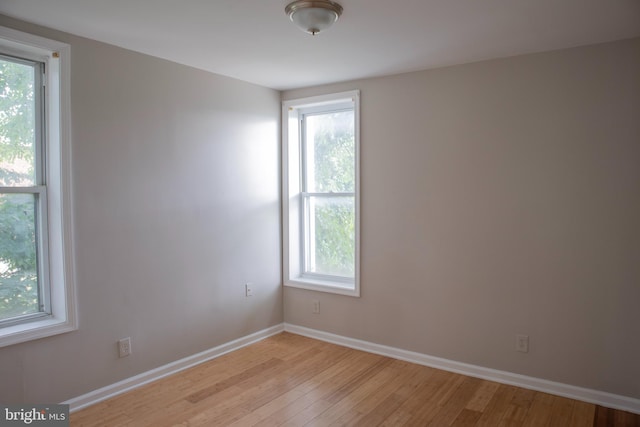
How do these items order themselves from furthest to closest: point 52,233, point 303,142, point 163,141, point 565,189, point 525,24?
point 303,142 → point 163,141 → point 565,189 → point 52,233 → point 525,24

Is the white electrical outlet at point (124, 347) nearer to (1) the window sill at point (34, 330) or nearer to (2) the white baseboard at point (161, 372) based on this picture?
(2) the white baseboard at point (161, 372)

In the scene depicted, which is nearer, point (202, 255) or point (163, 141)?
point (163, 141)

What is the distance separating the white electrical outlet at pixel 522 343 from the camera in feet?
10.4

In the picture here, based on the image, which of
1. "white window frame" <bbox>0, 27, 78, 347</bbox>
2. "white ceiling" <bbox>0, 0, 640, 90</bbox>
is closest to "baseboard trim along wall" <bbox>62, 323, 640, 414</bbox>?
"white window frame" <bbox>0, 27, 78, 347</bbox>

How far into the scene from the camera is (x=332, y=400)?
300 centimetres

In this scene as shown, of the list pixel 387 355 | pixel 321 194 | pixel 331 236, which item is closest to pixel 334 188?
pixel 321 194

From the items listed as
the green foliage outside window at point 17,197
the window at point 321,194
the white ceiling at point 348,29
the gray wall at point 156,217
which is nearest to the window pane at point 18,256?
the green foliage outside window at point 17,197

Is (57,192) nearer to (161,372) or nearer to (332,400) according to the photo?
(161,372)

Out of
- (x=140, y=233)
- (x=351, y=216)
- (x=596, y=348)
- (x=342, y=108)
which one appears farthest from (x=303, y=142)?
(x=596, y=348)

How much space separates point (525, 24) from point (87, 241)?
10.0ft

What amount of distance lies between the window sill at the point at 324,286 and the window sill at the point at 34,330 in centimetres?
207

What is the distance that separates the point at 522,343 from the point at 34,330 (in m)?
3.26

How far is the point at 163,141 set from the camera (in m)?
3.32

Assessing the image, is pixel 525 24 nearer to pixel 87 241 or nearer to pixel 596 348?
pixel 596 348
